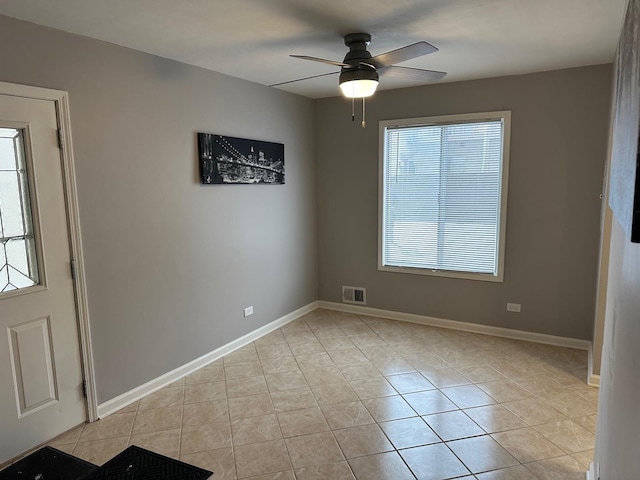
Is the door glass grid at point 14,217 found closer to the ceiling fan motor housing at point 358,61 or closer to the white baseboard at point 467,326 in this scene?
the ceiling fan motor housing at point 358,61

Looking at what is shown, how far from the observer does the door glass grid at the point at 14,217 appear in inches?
95.3

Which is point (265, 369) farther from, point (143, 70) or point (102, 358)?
point (143, 70)

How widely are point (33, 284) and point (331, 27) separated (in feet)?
8.09

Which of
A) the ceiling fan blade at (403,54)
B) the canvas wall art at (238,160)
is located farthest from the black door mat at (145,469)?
the ceiling fan blade at (403,54)

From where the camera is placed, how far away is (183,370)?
362 centimetres

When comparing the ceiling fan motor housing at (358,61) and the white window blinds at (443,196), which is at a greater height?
the ceiling fan motor housing at (358,61)

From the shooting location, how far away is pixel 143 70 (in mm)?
3121

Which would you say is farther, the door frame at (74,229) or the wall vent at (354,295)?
the wall vent at (354,295)

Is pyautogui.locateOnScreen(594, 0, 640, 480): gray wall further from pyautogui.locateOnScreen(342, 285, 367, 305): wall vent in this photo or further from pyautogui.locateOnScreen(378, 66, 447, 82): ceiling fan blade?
pyautogui.locateOnScreen(342, 285, 367, 305): wall vent

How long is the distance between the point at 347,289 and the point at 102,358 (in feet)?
9.74

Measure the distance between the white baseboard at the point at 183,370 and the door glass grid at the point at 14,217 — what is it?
1091 millimetres

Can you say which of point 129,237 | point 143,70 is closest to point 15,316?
point 129,237

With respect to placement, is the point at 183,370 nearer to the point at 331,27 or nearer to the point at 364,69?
the point at 364,69

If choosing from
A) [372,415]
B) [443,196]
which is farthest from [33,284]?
[443,196]
